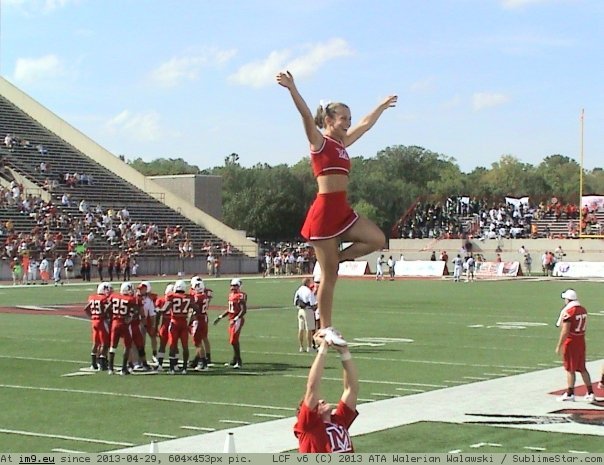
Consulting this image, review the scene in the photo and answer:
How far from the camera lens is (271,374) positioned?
17.6m

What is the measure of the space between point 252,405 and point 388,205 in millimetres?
88295

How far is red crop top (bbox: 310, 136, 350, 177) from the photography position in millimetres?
7797

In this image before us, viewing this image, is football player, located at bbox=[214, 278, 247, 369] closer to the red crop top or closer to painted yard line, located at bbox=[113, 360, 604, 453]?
painted yard line, located at bbox=[113, 360, 604, 453]

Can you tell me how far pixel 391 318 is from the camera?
2923 cm

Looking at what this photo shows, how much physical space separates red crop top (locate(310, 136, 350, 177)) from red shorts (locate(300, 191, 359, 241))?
0.16 metres

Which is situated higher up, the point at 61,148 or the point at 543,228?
the point at 61,148

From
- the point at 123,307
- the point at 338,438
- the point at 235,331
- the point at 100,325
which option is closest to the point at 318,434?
the point at 338,438

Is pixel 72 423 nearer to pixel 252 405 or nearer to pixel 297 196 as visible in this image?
pixel 252 405

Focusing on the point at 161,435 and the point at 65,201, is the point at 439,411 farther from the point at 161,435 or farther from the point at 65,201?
the point at 65,201

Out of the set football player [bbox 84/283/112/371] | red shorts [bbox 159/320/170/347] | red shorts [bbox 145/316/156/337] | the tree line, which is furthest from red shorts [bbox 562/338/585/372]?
the tree line

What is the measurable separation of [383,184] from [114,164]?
42827 millimetres

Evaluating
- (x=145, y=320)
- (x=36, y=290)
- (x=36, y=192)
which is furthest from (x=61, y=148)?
(x=145, y=320)

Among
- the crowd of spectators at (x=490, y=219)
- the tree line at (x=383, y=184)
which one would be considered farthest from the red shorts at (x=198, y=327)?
the tree line at (x=383, y=184)

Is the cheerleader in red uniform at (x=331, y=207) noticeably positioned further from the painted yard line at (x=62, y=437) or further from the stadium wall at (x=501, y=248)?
the stadium wall at (x=501, y=248)
